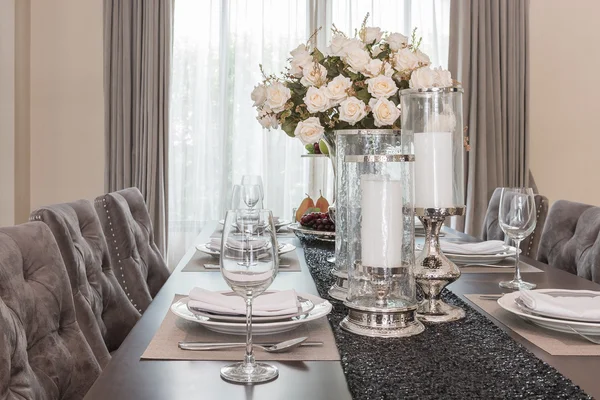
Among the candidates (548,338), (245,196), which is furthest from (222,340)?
(245,196)

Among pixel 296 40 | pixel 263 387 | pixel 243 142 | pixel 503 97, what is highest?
pixel 296 40

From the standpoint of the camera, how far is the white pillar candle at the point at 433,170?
136 centimetres

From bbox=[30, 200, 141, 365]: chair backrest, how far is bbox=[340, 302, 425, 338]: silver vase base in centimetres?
67

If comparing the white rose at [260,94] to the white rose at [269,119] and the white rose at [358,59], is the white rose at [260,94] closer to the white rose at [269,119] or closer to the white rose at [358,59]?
the white rose at [269,119]

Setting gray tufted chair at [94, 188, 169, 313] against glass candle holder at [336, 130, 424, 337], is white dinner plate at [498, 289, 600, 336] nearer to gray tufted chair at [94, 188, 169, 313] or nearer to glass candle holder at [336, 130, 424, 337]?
glass candle holder at [336, 130, 424, 337]

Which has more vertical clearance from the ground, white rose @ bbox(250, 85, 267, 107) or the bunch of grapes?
white rose @ bbox(250, 85, 267, 107)

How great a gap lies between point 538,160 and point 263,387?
14.5 ft

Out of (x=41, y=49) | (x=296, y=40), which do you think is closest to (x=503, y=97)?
(x=296, y=40)

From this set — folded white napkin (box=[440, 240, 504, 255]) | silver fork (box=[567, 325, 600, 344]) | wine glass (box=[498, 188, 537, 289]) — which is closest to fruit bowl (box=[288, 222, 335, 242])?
folded white napkin (box=[440, 240, 504, 255])

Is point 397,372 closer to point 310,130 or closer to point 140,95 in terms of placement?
point 310,130

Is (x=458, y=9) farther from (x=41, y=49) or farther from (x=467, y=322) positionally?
(x=467, y=322)

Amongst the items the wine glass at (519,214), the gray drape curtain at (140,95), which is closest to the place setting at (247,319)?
the wine glass at (519,214)

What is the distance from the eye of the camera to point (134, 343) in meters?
1.21

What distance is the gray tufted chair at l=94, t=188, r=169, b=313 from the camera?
2.25m
